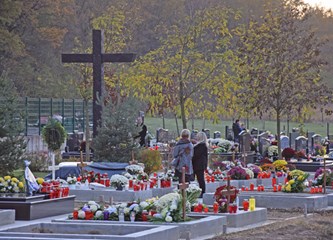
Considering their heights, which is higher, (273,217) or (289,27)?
(289,27)

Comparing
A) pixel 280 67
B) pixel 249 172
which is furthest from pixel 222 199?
pixel 280 67

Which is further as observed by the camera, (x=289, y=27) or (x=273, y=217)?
(x=289, y=27)

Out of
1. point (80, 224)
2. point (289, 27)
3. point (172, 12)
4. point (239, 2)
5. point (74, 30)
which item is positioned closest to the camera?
point (80, 224)

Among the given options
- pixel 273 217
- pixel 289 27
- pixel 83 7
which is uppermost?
pixel 83 7

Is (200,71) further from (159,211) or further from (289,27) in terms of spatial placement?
(159,211)

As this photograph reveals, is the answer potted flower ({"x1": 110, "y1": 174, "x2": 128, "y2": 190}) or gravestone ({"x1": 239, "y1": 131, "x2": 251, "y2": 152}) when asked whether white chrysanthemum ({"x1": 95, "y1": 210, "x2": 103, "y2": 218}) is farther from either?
gravestone ({"x1": 239, "y1": 131, "x2": 251, "y2": 152})

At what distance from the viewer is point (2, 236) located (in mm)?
17438

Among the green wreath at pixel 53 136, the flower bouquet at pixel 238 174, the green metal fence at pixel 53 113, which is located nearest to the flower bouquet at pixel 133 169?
the flower bouquet at pixel 238 174

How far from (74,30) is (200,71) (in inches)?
1696

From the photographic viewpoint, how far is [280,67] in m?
40.3

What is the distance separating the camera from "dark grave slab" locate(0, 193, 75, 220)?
71.2ft

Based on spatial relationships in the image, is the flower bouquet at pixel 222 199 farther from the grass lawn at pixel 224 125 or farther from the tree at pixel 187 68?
the grass lawn at pixel 224 125

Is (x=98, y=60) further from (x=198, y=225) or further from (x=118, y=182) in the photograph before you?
(x=198, y=225)

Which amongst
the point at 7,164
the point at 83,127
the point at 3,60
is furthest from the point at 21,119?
the point at 3,60
